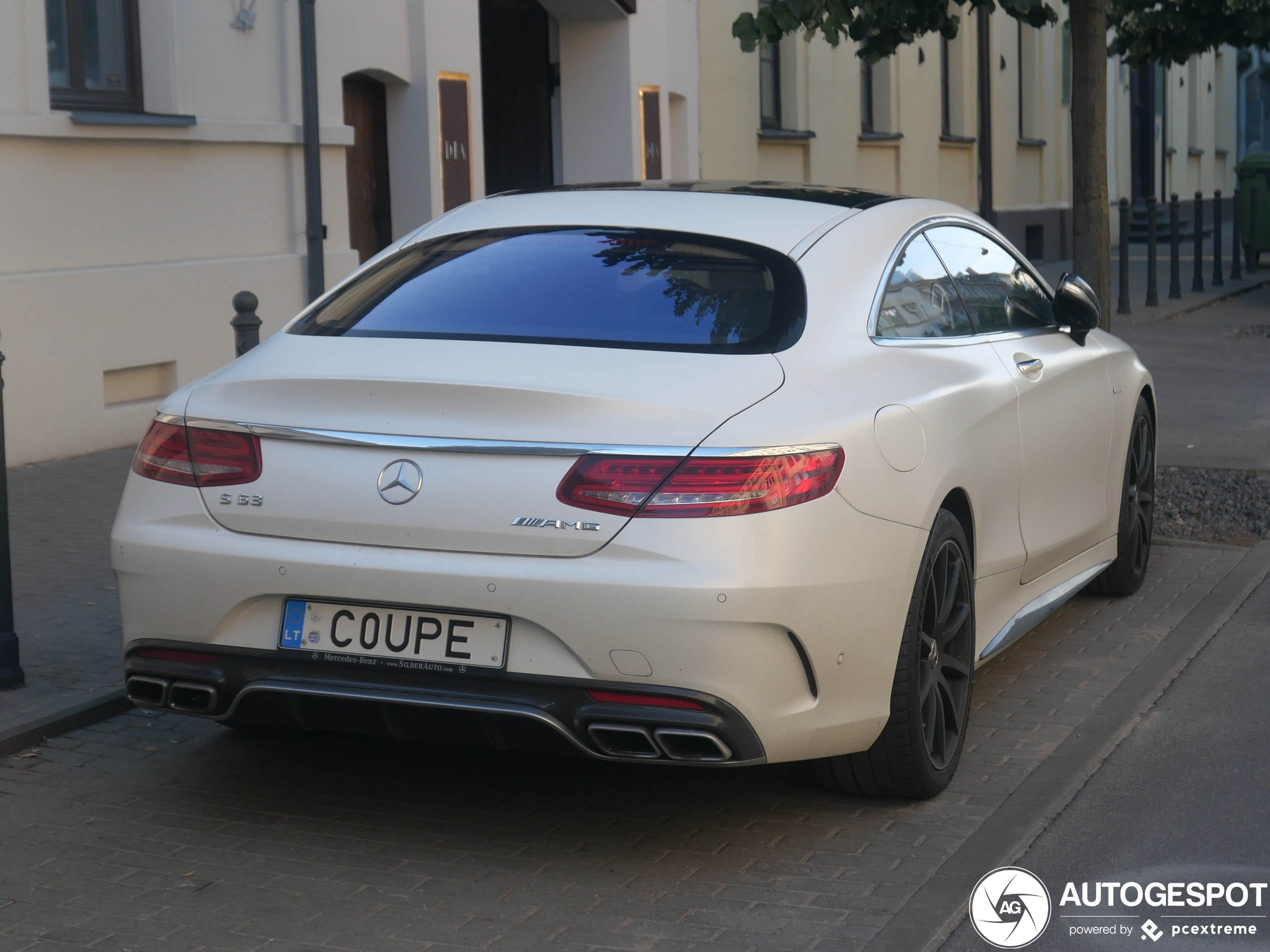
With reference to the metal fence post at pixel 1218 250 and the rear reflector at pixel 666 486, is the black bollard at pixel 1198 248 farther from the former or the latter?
the rear reflector at pixel 666 486

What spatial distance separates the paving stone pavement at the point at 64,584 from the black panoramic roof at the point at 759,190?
6.68 ft

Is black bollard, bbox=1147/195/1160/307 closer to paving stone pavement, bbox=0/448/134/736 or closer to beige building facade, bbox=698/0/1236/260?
beige building facade, bbox=698/0/1236/260

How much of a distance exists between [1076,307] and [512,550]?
279 cm

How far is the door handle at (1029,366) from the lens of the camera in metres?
5.17

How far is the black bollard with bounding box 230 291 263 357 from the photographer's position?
22.6 ft

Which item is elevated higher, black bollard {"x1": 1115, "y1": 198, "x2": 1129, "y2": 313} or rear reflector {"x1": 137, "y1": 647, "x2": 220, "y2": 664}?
black bollard {"x1": 1115, "y1": 198, "x2": 1129, "y2": 313}

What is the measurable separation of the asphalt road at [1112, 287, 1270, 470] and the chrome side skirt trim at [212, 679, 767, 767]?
677cm

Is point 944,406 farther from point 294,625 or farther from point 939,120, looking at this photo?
point 939,120

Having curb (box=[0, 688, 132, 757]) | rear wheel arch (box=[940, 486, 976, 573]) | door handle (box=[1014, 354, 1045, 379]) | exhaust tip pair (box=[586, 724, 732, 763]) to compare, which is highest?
door handle (box=[1014, 354, 1045, 379])

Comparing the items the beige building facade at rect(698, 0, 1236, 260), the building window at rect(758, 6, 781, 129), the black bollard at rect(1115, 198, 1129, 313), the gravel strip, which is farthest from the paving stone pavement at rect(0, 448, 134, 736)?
the black bollard at rect(1115, 198, 1129, 313)

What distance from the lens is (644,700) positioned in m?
3.67

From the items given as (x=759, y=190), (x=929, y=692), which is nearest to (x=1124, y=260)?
(x=759, y=190)

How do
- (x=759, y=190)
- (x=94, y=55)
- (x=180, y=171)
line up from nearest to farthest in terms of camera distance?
(x=759, y=190), (x=94, y=55), (x=180, y=171)

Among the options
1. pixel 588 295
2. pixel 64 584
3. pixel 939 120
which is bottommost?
pixel 64 584
